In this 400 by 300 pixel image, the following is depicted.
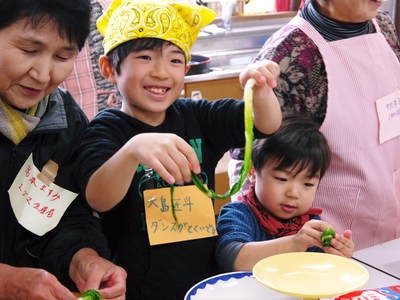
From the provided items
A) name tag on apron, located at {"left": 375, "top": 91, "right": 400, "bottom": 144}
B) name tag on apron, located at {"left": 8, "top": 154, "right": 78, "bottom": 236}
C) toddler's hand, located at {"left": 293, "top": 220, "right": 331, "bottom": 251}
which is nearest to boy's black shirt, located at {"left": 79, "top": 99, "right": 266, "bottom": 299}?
name tag on apron, located at {"left": 8, "top": 154, "right": 78, "bottom": 236}

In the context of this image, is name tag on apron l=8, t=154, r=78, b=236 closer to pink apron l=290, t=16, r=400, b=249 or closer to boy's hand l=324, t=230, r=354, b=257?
boy's hand l=324, t=230, r=354, b=257

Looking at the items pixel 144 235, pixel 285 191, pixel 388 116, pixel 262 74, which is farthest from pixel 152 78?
pixel 388 116

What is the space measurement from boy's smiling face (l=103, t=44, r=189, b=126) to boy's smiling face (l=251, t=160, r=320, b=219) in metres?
0.35

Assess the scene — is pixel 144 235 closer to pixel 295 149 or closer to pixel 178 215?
pixel 178 215

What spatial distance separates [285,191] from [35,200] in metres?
0.62

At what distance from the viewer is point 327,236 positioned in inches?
48.8

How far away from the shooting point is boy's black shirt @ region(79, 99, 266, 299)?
130 centimetres

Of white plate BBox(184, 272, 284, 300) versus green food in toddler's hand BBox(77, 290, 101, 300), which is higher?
green food in toddler's hand BBox(77, 290, 101, 300)

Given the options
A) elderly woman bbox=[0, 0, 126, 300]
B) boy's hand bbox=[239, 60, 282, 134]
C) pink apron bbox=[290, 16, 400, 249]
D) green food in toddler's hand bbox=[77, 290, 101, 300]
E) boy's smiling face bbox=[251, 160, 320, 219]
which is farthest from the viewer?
pink apron bbox=[290, 16, 400, 249]

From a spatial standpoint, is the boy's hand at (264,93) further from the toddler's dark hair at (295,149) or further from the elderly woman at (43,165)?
the elderly woman at (43,165)

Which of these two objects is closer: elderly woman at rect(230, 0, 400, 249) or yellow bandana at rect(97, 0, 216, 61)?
yellow bandana at rect(97, 0, 216, 61)

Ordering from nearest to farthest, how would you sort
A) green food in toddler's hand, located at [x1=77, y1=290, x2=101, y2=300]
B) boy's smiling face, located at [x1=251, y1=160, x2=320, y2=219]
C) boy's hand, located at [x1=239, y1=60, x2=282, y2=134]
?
1. green food in toddler's hand, located at [x1=77, y1=290, x2=101, y2=300]
2. boy's hand, located at [x1=239, y1=60, x2=282, y2=134]
3. boy's smiling face, located at [x1=251, y1=160, x2=320, y2=219]

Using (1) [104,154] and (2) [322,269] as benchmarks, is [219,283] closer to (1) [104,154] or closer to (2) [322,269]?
(2) [322,269]

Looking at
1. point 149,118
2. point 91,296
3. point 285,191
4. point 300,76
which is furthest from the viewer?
point 300,76
